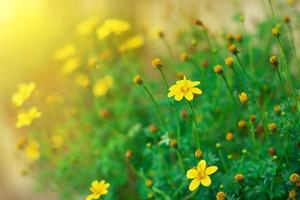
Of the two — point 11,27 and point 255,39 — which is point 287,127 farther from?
point 11,27

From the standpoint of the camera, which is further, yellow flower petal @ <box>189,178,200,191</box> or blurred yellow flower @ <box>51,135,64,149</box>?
blurred yellow flower @ <box>51,135,64,149</box>

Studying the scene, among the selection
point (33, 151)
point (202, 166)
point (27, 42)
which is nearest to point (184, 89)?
point (202, 166)

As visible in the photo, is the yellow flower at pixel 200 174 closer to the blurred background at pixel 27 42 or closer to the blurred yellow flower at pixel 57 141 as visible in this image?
the blurred yellow flower at pixel 57 141

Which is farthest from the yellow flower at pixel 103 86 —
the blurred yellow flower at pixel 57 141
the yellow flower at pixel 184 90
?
the yellow flower at pixel 184 90

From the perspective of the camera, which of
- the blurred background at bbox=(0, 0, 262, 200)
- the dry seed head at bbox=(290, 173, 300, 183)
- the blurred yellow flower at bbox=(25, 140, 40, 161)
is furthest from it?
the blurred background at bbox=(0, 0, 262, 200)

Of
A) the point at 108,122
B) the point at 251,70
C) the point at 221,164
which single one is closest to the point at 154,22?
the point at 108,122

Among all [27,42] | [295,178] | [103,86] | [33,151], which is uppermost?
[27,42]

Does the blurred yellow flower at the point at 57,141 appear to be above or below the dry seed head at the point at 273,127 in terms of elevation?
above

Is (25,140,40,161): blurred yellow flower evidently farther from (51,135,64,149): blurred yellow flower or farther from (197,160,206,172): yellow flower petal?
(197,160,206,172): yellow flower petal

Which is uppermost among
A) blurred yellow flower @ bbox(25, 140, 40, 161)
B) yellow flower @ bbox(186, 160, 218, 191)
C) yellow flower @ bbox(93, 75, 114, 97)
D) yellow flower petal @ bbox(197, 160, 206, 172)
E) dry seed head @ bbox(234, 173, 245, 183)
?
yellow flower @ bbox(93, 75, 114, 97)

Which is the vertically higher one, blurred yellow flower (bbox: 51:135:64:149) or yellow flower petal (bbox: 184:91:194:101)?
blurred yellow flower (bbox: 51:135:64:149)

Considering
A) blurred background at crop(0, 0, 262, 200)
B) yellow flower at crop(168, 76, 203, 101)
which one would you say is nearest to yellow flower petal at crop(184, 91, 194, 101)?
yellow flower at crop(168, 76, 203, 101)

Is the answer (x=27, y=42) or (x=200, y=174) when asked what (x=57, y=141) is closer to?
(x=200, y=174)
